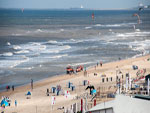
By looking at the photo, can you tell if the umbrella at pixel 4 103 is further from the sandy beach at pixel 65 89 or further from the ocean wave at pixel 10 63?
the ocean wave at pixel 10 63

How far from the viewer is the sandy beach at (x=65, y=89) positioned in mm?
26906

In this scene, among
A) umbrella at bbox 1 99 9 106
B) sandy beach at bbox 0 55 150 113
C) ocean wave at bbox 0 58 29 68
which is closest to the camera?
sandy beach at bbox 0 55 150 113

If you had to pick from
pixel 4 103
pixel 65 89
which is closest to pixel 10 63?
pixel 65 89

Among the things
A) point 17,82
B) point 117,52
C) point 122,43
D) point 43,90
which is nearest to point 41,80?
point 17,82

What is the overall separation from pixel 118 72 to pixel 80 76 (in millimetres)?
3176

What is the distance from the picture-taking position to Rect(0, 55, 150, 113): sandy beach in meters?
26.9

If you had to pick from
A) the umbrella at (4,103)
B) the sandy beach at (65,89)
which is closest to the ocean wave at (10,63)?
the sandy beach at (65,89)

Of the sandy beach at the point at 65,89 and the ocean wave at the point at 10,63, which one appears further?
the ocean wave at the point at 10,63

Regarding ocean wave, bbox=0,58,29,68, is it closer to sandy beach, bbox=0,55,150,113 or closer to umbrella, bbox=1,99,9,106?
sandy beach, bbox=0,55,150,113

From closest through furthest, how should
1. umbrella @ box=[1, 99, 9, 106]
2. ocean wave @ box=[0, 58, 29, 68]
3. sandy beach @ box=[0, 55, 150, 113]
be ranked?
1. sandy beach @ box=[0, 55, 150, 113]
2. umbrella @ box=[1, 99, 9, 106]
3. ocean wave @ box=[0, 58, 29, 68]

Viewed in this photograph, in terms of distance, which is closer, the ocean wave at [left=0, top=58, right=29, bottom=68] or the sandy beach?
the sandy beach

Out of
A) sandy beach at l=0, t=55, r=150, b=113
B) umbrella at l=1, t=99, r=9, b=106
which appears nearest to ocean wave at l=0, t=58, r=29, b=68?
sandy beach at l=0, t=55, r=150, b=113

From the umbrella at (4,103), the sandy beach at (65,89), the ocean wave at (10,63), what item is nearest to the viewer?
the sandy beach at (65,89)

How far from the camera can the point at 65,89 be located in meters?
33.9
